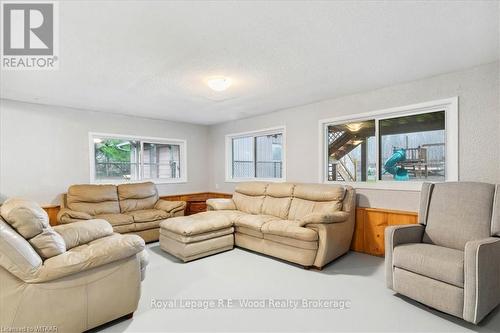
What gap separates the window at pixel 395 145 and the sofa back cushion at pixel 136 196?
324 cm

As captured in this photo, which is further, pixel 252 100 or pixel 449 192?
pixel 252 100

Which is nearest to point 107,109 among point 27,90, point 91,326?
point 27,90

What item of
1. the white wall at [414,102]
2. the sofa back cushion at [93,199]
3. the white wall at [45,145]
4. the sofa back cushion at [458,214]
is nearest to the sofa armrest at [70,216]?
the sofa back cushion at [93,199]

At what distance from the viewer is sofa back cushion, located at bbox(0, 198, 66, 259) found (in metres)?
1.83

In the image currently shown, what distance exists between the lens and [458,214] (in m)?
2.57

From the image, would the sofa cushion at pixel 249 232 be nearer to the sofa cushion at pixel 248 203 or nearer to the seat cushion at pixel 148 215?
the sofa cushion at pixel 248 203

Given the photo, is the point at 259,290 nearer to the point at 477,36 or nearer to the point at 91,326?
the point at 91,326

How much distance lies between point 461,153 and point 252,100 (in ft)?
9.24

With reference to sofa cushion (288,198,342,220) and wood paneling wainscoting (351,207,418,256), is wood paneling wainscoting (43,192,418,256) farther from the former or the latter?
sofa cushion (288,198,342,220)

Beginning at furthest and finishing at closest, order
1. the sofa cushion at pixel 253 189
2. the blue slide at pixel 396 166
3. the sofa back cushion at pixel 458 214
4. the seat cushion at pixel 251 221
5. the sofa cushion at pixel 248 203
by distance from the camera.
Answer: the sofa cushion at pixel 253 189 → the sofa cushion at pixel 248 203 → the seat cushion at pixel 251 221 → the blue slide at pixel 396 166 → the sofa back cushion at pixel 458 214

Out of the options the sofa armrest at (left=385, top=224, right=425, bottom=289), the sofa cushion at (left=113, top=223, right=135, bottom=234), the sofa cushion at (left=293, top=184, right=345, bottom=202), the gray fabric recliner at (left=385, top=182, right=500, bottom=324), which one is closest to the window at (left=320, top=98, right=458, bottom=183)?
the sofa cushion at (left=293, top=184, right=345, bottom=202)

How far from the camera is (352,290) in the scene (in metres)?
2.58

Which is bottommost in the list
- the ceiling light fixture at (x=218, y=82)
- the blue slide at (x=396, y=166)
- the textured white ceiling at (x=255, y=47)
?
the blue slide at (x=396, y=166)

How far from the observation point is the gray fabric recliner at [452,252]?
194 cm
